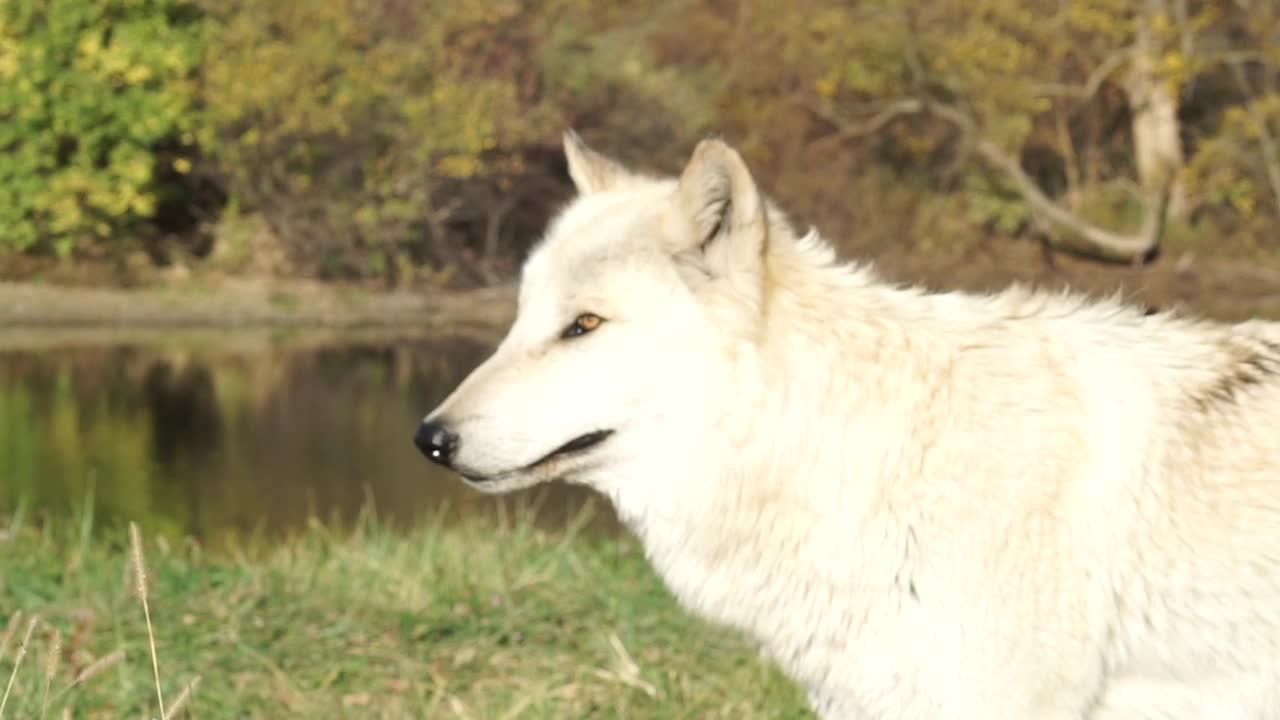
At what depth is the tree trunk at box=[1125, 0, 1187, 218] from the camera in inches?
935

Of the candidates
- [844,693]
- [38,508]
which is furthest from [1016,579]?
[38,508]

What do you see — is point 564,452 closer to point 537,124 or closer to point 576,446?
point 576,446

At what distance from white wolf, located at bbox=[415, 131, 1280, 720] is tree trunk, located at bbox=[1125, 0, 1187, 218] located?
21270 millimetres

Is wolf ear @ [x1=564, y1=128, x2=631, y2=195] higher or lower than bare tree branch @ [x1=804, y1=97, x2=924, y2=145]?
higher

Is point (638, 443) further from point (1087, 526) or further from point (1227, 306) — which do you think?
point (1227, 306)

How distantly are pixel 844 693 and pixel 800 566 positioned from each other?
0.96 feet

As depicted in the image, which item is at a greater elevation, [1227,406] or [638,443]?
[1227,406]

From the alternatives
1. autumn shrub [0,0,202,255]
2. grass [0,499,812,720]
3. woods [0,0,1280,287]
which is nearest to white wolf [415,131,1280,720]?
A: grass [0,499,812,720]

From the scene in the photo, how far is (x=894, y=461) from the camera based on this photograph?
3641 millimetres

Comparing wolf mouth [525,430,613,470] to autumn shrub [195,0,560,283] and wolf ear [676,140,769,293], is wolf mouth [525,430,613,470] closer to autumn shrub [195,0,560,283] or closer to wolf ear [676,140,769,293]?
wolf ear [676,140,769,293]

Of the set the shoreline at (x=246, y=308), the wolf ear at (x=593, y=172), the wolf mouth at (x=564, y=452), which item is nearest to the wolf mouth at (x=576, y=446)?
the wolf mouth at (x=564, y=452)

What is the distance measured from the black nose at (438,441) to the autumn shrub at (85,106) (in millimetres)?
20011

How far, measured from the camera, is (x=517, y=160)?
2381 centimetres

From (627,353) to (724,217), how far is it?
356 mm
